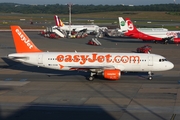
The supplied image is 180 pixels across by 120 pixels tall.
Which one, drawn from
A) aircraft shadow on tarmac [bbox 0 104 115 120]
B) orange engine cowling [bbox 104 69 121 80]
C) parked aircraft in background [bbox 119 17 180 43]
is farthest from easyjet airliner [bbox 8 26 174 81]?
parked aircraft in background [bbox 119 17 180 43]

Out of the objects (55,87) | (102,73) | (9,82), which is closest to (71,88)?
(55,87)

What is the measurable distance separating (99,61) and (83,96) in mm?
9770

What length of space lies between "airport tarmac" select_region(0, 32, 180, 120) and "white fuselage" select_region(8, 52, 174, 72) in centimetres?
177

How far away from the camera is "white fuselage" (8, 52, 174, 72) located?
48.7 m

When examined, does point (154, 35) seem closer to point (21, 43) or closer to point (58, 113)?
point (21, 43)

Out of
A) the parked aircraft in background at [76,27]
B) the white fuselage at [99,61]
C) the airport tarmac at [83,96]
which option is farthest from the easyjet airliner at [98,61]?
the parked aircraft in background at [76,27]

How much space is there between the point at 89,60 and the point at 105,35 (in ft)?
237

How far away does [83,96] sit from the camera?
4022cm

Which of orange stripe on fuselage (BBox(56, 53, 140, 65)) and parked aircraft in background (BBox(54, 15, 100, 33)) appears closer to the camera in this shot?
orange stripe on fuselage (BBox(56, 53, 140, 65))

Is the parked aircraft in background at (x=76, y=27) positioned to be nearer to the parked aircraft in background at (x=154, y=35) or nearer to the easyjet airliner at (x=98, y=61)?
the parked aircraft in background at (x=154, y=35)

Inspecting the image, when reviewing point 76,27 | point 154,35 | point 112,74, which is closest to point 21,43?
point 112,74

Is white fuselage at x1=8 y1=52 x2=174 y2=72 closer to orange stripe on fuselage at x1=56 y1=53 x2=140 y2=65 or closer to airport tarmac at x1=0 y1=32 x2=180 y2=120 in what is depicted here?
orange stripe on fuselage at x1=56 y1=53 x2=140 y2=65

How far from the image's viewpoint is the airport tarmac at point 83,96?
33.3 meters

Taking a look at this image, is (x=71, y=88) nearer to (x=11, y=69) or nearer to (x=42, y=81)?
(x=42, y=81)
